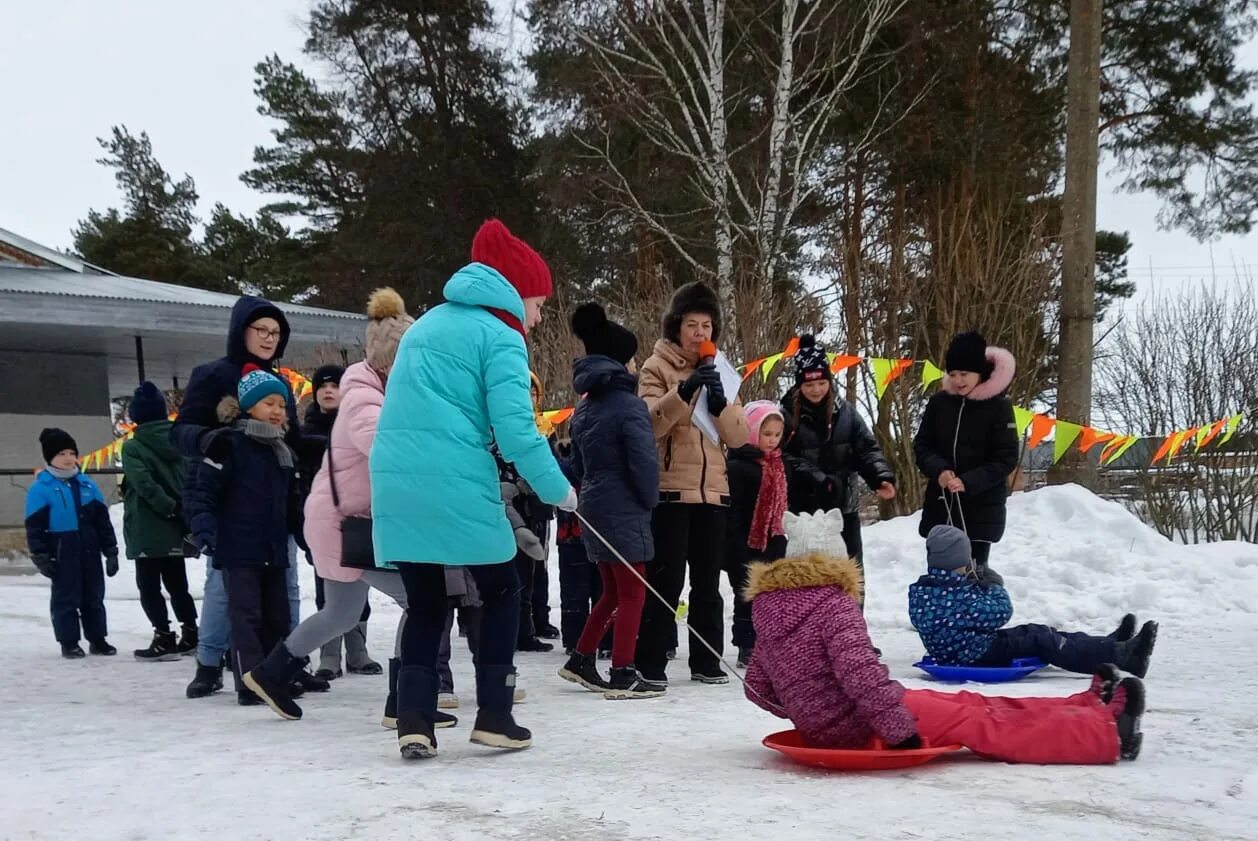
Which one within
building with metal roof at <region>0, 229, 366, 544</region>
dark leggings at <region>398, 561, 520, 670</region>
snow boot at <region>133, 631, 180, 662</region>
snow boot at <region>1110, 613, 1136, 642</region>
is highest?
building with metal roof at <region>0, 229, 366, 544</region>

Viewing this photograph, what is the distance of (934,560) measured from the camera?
5.95 metres

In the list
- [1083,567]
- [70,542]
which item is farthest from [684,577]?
[70,542]

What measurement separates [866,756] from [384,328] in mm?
2906

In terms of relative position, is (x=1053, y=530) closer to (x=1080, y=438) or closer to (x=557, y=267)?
(x=1080, y=438)

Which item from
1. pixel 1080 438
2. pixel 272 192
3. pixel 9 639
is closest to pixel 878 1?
pixel 1080 438

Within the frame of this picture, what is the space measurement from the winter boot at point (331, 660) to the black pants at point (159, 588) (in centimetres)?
156

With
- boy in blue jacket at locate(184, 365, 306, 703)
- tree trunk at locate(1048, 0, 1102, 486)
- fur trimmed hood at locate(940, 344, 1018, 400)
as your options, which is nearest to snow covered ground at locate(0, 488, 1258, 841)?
boy in blue jacket at locate(184, 365, 306, 703)

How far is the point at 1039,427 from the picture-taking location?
11.6 m

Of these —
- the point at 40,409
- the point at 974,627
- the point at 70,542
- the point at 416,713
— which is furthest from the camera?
the point at 40,409

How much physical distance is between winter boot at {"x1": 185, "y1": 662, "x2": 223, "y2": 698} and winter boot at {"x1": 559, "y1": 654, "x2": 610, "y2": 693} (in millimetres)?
1719

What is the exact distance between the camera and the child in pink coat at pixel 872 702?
3.85 m

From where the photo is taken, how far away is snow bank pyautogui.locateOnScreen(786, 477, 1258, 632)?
7.94 m

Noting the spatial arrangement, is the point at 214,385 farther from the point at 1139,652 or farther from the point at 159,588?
the point at 1139,652

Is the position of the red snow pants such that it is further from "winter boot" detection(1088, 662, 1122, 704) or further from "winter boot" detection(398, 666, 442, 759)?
"winter boot" detection(398, 666, 442, 759)
